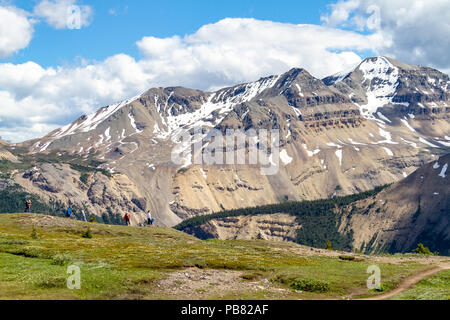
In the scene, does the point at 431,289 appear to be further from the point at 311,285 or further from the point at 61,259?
the point at 61,259

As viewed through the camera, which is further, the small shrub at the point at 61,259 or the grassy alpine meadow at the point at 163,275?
the small shrub at the point at 61,259

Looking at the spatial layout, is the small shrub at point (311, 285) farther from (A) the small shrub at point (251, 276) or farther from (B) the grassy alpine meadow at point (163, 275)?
(A) the small shrub at point (251, 276)

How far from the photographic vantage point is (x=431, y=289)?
47219 millimetres

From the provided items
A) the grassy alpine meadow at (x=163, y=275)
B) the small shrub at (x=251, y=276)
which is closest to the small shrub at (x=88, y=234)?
the grassy alpine meadow at (x=163, y=275)

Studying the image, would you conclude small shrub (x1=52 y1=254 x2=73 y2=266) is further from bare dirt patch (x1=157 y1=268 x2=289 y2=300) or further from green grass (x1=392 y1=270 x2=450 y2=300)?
green grass (x1=392 y1=270 x2=450 y2=300)

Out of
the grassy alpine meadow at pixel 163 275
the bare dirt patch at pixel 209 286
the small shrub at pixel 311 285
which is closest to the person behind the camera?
the grassy alpine meadow at pixel 163 275

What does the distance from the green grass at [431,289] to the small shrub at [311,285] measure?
21.0 feet

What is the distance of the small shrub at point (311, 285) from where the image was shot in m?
47.2

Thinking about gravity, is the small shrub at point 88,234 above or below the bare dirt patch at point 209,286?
above

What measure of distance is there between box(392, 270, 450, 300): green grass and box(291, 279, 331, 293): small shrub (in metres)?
6.40

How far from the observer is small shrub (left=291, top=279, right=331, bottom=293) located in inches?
1858
